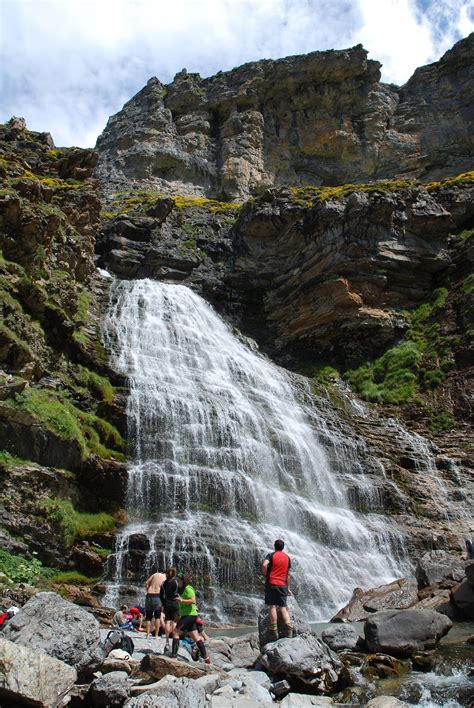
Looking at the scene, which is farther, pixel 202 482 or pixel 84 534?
pixel 202 482

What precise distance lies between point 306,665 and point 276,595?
137 cm

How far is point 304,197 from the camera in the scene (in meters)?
47.9

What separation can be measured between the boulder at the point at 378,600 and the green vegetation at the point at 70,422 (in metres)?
8.59

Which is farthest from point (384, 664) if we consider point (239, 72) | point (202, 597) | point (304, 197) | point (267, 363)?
point (239, 72)

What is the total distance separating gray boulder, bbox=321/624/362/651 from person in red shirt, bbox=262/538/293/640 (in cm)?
223

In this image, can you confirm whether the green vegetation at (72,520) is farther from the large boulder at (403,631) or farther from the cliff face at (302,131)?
the cliff face at (302,131)

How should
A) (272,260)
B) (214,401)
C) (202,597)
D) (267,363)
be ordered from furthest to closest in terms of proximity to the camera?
(272,260)
(267,363)
(214,401)
(202,597)

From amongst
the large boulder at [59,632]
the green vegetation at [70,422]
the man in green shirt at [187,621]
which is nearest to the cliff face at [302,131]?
the green vegetation at [70,422]

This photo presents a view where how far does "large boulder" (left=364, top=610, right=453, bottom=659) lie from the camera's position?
10.6 meters

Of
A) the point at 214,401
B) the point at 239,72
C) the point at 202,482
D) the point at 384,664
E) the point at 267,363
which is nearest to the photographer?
the point at 384,664

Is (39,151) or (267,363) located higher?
(39,151)

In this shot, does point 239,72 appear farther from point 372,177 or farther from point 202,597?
point 202,597

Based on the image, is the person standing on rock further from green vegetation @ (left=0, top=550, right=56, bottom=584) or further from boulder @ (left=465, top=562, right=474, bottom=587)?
boulder @ (left=465, top=562, right=474, bottom=587)

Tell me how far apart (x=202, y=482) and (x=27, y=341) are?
25.5 feet
